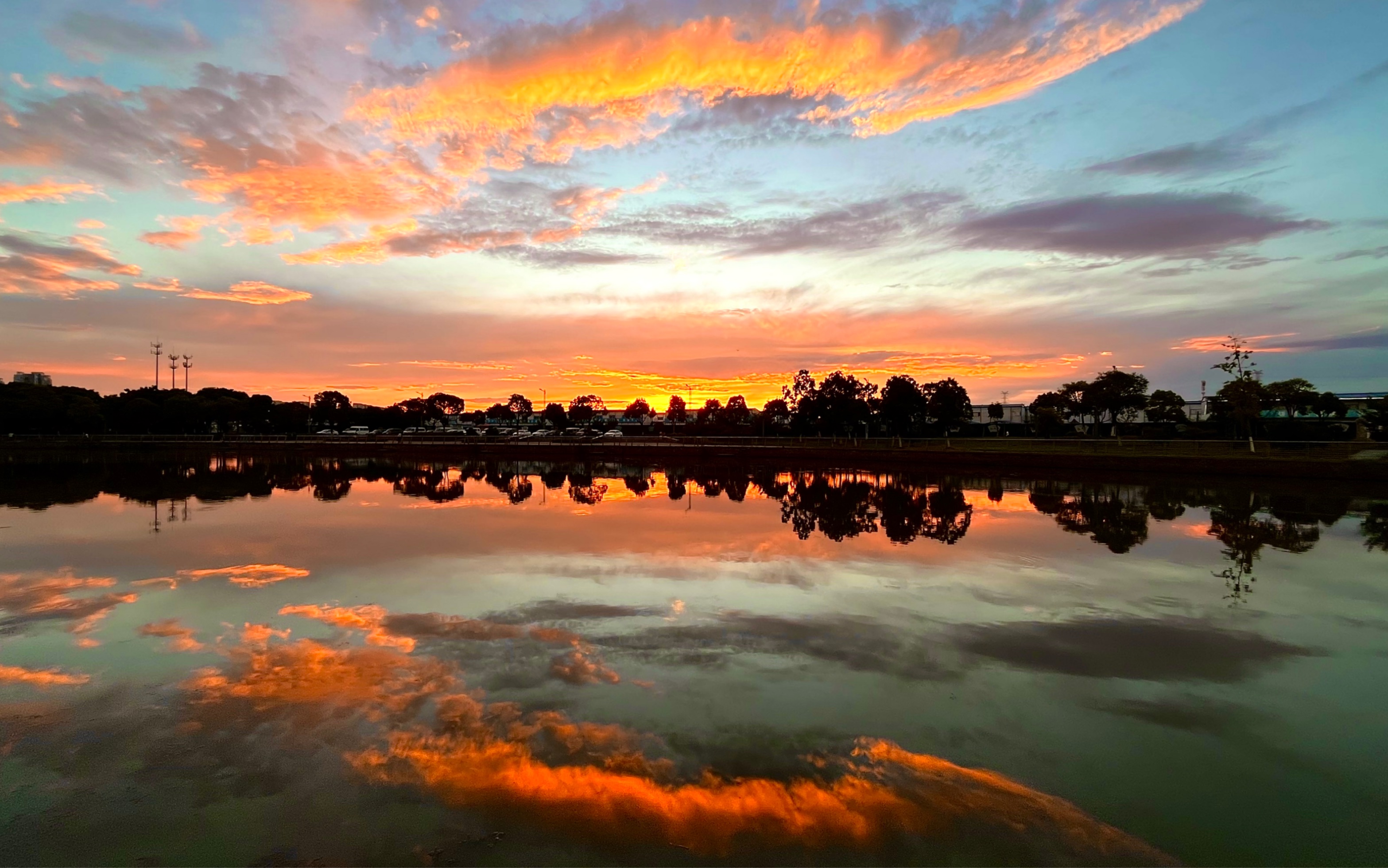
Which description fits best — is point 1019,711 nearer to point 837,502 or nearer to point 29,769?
point 29,769

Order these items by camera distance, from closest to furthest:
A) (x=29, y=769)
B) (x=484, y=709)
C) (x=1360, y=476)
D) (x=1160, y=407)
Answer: (x=29, y=769)
(x=484, y=709)
(x=1360, y=476)
(x=1160, y=407)

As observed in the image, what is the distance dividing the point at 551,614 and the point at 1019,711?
6.49m

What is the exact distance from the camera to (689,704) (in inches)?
285

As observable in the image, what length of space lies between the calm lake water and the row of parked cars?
A: 60.5 meters

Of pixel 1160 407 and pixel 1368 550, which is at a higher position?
pixel 1160 407

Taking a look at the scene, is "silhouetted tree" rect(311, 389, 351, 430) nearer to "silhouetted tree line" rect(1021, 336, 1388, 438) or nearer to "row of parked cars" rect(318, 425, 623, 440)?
"row of parked cars" rect(318, 425, 623, 440)

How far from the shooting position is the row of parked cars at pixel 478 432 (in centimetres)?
8100

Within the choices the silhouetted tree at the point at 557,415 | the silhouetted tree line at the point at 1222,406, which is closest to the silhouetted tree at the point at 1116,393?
the silhouetted tree line at the point at 1222,406

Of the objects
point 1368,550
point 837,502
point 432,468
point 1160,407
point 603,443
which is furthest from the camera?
point 1160,407

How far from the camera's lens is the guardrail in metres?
38.1

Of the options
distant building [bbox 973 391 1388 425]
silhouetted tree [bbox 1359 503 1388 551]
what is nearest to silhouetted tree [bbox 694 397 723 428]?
distant building [bbox 973 391 1388 425]

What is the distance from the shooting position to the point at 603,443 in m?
60.1

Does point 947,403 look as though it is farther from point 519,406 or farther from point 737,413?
point 519,406

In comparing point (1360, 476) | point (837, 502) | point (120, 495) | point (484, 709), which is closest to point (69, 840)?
point (484, 709)
